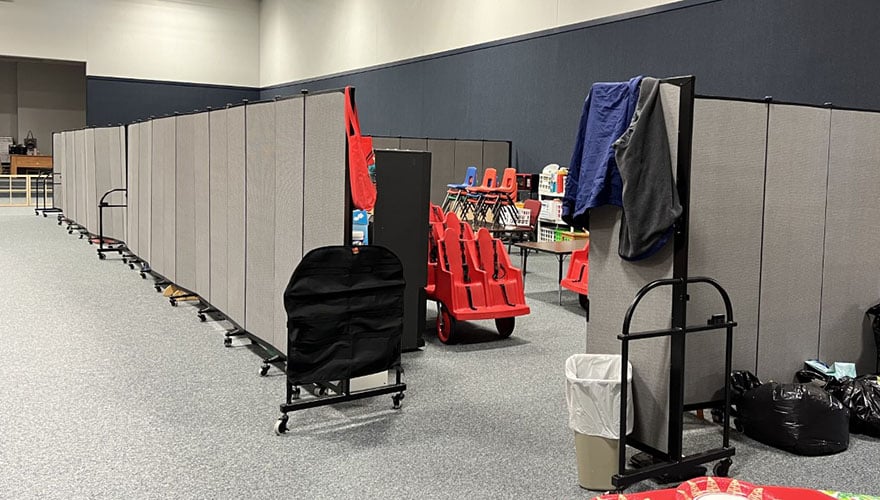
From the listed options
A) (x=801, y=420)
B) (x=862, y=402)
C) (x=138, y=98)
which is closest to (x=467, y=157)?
(x=862, y=402)

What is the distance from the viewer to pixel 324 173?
447cm

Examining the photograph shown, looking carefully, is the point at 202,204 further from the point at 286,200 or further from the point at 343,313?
the point at 343,313

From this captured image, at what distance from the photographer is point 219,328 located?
6.31 meters

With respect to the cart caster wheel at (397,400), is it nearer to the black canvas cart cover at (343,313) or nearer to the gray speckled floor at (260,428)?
the gray speckled floor at (260,428)

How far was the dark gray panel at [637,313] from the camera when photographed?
3.57 metres

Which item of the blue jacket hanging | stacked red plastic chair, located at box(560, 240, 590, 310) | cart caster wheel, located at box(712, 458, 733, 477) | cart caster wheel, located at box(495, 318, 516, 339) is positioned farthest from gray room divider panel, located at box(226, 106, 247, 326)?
cart caster wheel, located at box(712, 458, 733, 477)

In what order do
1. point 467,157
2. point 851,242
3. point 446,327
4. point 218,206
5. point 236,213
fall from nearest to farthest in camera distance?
point 851,242
point 236,213
point 446,327
point 218,206
point 467,157

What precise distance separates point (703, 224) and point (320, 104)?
7.36 ft

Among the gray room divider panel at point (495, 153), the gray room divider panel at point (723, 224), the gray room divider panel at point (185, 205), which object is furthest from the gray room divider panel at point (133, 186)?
the gray room divider panel at point (723, 224)

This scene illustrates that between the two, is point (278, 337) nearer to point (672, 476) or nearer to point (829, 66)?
point (672, 476)

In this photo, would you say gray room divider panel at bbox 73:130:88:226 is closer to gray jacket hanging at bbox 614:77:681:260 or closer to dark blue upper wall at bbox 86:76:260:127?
dark blue upper wall at bbox 86:76:260:127

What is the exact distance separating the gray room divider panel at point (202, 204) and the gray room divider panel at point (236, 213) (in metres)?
0.54

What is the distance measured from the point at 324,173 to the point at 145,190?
482cm

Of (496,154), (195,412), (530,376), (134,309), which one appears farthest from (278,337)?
(496,154)
